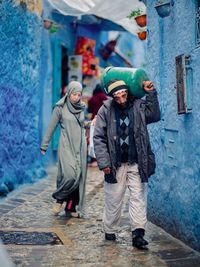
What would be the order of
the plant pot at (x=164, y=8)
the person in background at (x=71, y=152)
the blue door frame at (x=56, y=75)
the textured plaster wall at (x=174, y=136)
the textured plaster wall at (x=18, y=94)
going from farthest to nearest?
1. the blue door frame at (x=56, y=75)
2. the textured plaster wall at (x=18, y=94)
3. the person in background at (x=71, y=152)
4. the plant pot at (x=164, y=8)
5. the textured plaster wall at (x=174, y=136)

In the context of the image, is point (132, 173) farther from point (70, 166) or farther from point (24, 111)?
point (24, 111)

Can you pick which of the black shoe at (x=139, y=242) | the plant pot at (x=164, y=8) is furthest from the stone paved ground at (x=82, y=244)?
the plant pot at (x=164, y=8)

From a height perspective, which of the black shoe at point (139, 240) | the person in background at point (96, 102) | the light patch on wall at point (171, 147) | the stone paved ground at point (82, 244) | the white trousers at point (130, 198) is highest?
the person in background at point (96, 102)

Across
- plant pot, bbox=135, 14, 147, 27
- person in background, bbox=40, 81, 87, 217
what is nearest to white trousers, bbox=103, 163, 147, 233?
person in background, bbox=40, 81, 87, 217

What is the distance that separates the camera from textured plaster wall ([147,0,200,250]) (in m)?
5.45

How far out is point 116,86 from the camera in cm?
568

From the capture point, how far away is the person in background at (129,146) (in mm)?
5613

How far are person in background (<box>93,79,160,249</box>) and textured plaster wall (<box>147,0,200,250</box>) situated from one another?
37cm

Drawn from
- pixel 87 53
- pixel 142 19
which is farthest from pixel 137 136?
pixel 87 53

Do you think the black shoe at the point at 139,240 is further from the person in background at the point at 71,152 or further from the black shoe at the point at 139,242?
the person in background at the point at 71,152

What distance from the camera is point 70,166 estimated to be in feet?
24.1

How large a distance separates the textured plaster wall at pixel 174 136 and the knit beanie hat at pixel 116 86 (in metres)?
0.65

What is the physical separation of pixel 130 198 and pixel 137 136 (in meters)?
0.60

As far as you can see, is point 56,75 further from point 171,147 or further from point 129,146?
point 129,146
